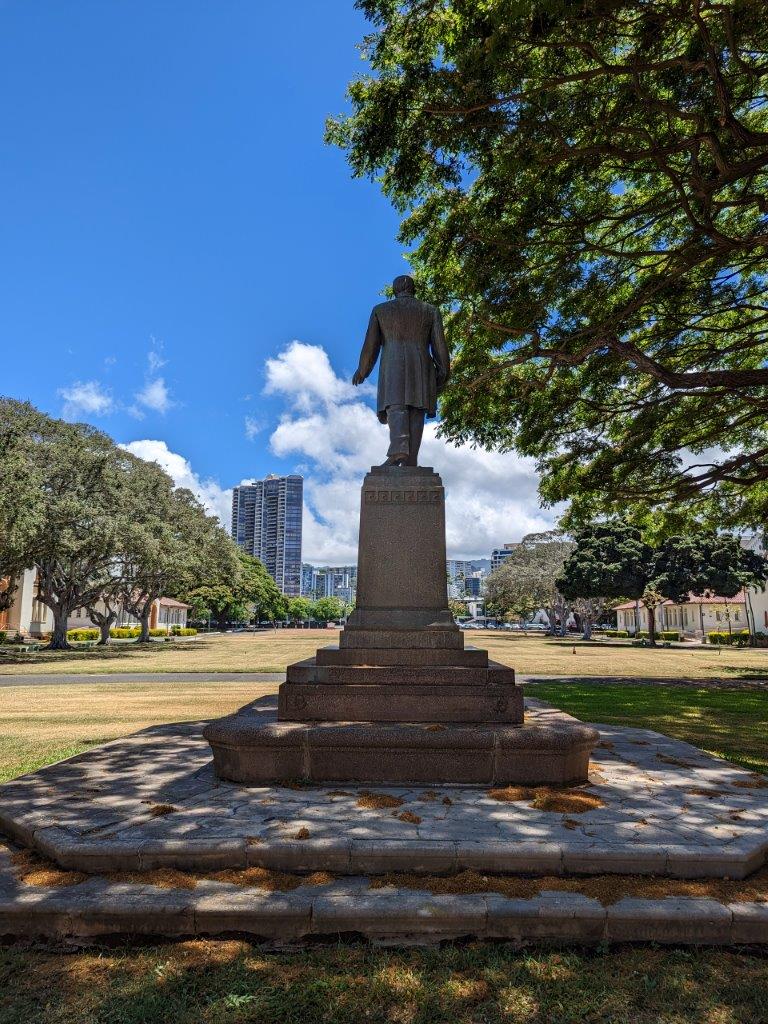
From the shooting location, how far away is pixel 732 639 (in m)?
46.7

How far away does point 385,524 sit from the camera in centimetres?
670

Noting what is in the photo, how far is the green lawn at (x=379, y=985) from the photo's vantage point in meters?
2.46

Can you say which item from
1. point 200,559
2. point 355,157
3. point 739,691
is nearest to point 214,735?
point 355,157

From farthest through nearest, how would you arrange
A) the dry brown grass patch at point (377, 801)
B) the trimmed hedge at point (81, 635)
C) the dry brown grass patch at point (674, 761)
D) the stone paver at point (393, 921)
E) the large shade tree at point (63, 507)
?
the trimmed hedge at point (81, 635) → the large shade tree at point (63, 507) → the dry brown grass patch at point (674, 761) → the dry brown grass patch at point (377, 801) → the stone paver at point (393, 921)

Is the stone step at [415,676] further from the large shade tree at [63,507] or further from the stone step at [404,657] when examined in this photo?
the large shade tree at [63,507]

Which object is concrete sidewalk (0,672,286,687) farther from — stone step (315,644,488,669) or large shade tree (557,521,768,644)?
large shade tree (557,521,768,644)

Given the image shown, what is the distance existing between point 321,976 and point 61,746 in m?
6.05

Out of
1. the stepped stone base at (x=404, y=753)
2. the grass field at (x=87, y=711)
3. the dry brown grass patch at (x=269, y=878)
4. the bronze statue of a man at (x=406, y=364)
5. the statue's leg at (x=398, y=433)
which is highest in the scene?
the bronze statue of a man at (x=406, y=364)

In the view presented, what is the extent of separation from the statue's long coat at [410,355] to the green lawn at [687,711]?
520cm

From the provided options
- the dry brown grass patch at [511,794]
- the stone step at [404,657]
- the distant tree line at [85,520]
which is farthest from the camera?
the distant tree line at [85,520]

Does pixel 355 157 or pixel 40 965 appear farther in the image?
pixel 355 157

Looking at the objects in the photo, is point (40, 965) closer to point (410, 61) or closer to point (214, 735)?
point (214, 735)

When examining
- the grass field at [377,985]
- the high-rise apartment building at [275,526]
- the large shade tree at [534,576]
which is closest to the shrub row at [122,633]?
the large shade tree at [534,576]

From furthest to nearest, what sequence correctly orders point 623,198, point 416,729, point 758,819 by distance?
point 623,198
point 416,729
point 758,819
